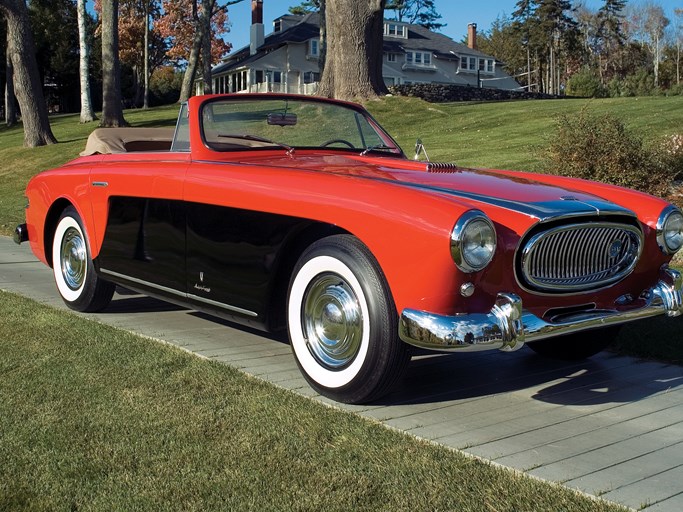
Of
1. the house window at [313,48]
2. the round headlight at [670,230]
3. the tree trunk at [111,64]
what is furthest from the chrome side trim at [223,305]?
the house window at [313,48]

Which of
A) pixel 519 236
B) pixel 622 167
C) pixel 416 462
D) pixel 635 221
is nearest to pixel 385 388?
pixel 416 462

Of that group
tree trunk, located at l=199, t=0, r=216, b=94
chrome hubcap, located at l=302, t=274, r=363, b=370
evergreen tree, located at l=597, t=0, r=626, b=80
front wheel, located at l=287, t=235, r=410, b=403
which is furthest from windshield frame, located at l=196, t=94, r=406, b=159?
evergreen tree, located at l=597, t=0, r=626, b=80

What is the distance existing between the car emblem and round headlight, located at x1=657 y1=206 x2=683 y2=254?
301mm

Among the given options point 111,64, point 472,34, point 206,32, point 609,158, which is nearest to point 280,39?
point 472,34

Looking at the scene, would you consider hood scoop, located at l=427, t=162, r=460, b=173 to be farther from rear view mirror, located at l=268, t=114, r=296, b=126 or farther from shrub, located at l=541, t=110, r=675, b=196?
shrub, located at l=541, t=110, r=675, b=196

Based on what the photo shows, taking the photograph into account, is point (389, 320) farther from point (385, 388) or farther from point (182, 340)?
point (182, 340)

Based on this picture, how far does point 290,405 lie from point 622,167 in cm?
642

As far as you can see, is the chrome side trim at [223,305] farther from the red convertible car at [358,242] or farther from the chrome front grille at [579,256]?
the chrome front grille at [579,256]

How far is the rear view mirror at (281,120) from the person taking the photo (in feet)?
16.5

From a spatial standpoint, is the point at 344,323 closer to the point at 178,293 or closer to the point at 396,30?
the point at 178,293

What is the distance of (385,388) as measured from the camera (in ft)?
12.0

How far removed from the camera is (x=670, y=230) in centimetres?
421

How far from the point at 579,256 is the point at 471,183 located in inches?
25.9

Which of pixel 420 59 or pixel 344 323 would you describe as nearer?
pixel 344 323
